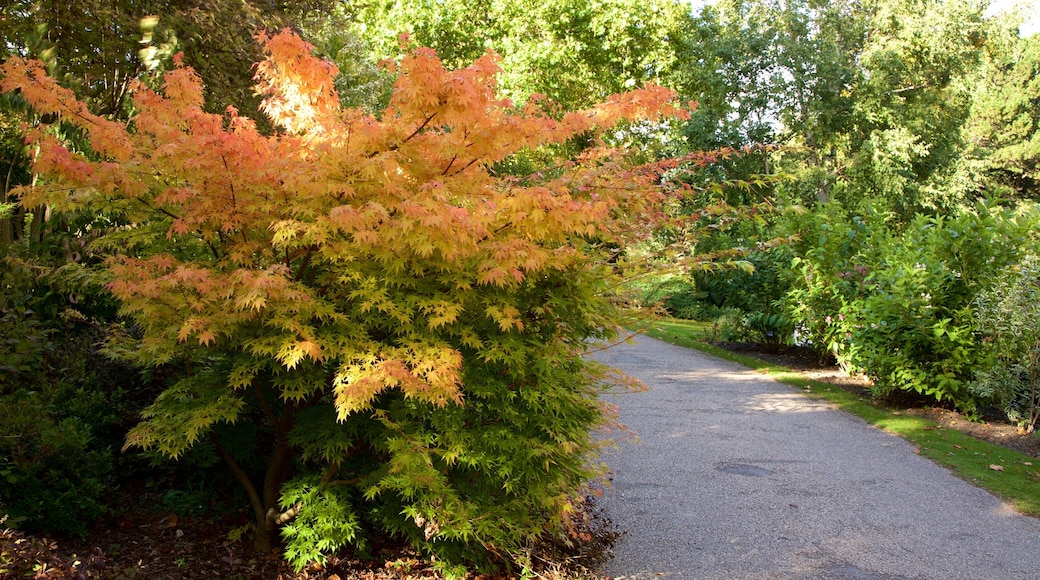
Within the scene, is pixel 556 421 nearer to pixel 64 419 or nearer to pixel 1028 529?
pixel 64 419

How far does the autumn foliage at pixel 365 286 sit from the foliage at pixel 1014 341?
17.9 feet

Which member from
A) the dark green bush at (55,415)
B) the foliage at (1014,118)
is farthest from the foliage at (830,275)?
the foliage at (1014,118)

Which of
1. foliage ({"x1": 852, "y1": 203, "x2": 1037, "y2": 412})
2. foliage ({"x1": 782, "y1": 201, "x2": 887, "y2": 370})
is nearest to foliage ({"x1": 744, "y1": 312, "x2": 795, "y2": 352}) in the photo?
foliage ({"x1": 782, "y1": 201, "x2": 887, "y2": 370})

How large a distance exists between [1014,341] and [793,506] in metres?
3.79

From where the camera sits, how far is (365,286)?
3.57 metres

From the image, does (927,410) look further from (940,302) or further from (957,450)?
(957,450)

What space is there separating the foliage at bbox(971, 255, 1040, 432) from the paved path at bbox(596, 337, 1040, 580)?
52.1 inches

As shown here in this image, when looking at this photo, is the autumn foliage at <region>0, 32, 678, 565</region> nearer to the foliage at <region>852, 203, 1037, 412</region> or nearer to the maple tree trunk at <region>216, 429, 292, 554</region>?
the maple tree trunk at <region>216, 429, 292, 554</region>

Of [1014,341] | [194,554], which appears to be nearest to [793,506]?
[1014,341]

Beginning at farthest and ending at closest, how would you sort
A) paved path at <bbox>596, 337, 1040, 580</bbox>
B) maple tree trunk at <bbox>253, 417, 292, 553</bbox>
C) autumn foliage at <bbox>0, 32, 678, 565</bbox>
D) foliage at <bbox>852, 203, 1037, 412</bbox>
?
foliage at <bbox>852, 203, 1037, 412</bbox> → paved path at <bbox>596, 337, 1040, 580</bbox> → maple tree trunk at <bbox>253, 417, 292, 553</bbox> → autumn foliage at <bbox>0, 32, 678, 565</bbox>

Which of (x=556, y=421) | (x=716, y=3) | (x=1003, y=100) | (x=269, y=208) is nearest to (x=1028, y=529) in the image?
(x=556, y=421)

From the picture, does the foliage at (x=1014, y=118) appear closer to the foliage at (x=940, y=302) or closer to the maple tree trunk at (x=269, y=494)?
the foliage at (x=940, y=302)

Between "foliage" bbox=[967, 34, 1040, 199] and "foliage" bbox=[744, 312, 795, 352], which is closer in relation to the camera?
"foliage" bbox=[744, 312, 795, 352]

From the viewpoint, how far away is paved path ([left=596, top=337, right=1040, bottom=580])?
4531mm
